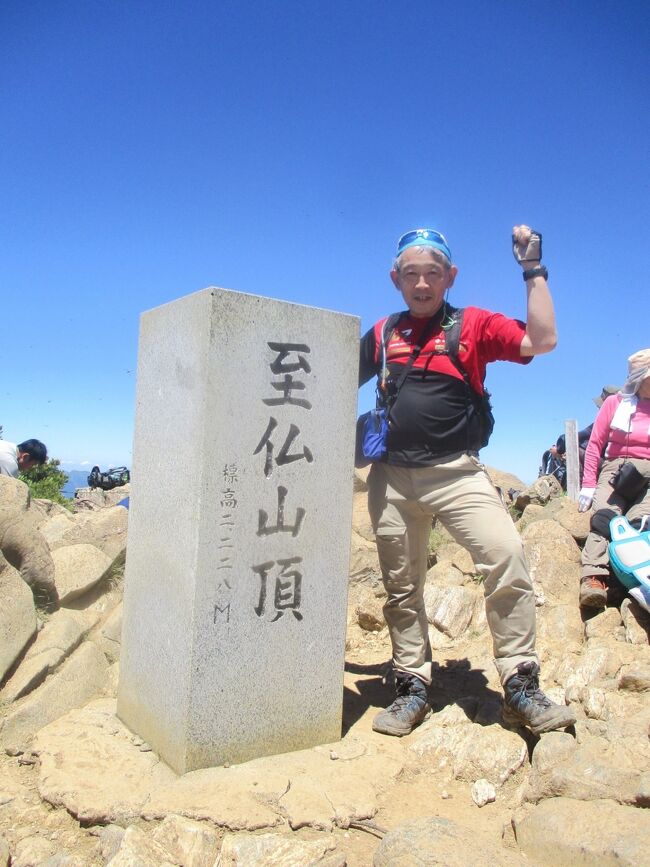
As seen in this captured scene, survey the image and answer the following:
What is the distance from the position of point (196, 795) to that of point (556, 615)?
3035mm

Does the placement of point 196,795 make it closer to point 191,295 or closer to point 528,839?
point 528,839

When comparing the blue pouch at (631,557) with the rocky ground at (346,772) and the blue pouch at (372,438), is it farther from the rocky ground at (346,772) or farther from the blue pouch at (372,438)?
the blue pouch at (372,438)

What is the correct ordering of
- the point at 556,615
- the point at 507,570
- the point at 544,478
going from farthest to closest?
the point at 544,478, the point at 556,615, the point at 507,570

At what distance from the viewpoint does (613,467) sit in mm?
5512

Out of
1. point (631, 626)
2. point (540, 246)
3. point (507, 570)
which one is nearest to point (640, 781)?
point (507, 570)

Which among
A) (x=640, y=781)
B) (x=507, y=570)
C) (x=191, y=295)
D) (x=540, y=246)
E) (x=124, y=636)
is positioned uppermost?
(x=540, y=246)

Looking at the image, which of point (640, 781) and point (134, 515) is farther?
point (134, 515)

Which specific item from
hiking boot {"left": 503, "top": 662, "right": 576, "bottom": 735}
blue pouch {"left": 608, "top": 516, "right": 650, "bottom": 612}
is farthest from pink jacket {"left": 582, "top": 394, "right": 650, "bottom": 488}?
hiking boot {"left": 503, "top": 662, "right": 576, "bottom": 735}

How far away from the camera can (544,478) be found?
1051 cm

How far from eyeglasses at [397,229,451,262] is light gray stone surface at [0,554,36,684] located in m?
3.03

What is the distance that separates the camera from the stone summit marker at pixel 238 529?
3.20 metres

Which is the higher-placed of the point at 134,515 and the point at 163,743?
the point at 134,515

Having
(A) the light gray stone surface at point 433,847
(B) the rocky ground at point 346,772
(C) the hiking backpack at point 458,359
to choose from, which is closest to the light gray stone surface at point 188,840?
(B) the rocky ground at point 346,772

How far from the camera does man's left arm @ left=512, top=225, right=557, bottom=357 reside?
342 cm
